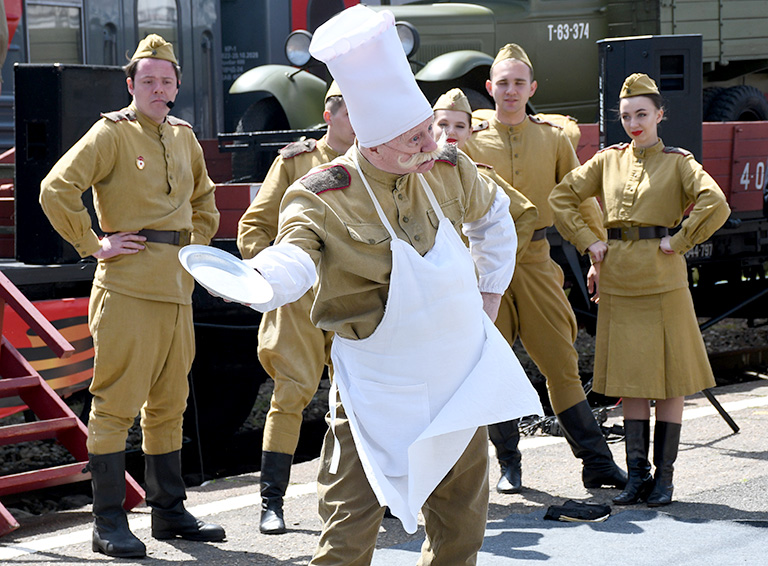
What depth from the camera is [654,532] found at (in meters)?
4.55

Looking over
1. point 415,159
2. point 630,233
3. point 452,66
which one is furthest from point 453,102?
point 452,66

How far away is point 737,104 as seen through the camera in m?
11.7

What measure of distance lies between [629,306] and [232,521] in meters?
1.87

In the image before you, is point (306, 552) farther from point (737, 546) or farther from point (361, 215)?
point (361, 215)

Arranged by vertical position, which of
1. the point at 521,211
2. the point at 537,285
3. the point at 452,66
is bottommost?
the point at 537,285

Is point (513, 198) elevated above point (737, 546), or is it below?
above

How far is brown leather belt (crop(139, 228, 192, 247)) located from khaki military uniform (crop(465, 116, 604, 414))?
145 cm

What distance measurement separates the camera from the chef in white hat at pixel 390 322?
291 centimetres

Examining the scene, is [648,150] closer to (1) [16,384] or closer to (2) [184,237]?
(2) [184,237]

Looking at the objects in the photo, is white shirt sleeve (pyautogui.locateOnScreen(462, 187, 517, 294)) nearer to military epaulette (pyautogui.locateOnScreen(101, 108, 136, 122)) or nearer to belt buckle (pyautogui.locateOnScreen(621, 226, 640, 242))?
military epaulette (pyautogui.locateOnScreen(101, 108, 136, 122))

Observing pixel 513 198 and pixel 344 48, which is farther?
pixel 513 198

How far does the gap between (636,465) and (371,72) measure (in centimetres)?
269

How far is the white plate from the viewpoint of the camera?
2.41 m

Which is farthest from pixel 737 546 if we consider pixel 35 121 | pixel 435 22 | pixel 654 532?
pixel 435 22
